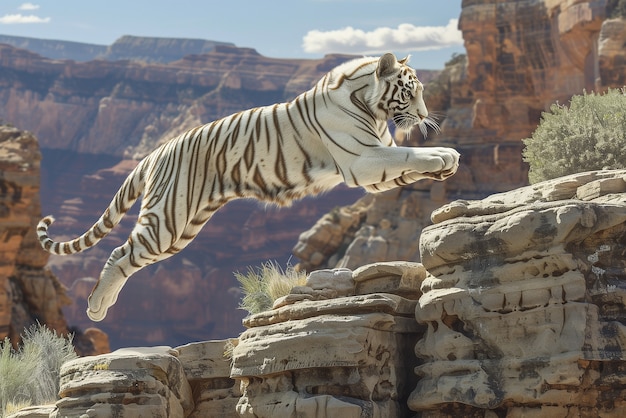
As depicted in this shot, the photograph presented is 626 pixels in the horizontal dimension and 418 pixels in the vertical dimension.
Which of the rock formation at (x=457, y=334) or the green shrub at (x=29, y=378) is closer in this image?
the rock formation at (x=457, y=334)

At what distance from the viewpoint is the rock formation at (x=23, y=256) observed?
37.8 metres

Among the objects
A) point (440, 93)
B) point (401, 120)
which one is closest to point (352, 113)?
point (401, 120)

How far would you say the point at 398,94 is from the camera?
10578mm

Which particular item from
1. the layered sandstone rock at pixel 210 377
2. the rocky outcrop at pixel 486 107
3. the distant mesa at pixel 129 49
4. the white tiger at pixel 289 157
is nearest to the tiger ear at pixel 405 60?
the white tiger at pixel 289 157

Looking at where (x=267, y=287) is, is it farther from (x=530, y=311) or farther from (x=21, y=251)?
(x=21, y=251)

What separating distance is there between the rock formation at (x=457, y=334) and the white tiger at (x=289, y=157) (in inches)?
63.7

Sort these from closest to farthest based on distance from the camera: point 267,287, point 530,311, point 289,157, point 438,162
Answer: point 438,162 < point 289,157 < point 530,311 < point 267,287

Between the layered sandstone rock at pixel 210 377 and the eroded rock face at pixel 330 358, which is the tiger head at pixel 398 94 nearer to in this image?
the eroded rock face at pixel 330 358

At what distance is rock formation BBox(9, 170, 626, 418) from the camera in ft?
35.7

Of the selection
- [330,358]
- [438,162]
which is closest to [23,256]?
[330,358]

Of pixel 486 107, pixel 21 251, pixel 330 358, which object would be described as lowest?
pixel 330 358

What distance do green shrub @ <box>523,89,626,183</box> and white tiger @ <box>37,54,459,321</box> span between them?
5401 millimetres

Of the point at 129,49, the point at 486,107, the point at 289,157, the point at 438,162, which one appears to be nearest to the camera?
the point at 438,162

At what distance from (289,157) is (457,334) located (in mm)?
2743
